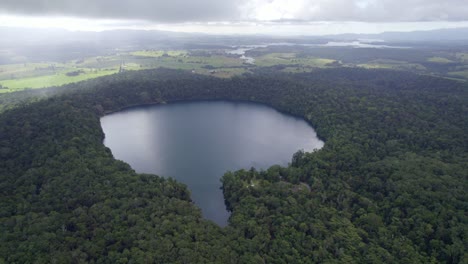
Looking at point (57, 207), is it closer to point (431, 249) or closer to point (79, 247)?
point (79, 247)

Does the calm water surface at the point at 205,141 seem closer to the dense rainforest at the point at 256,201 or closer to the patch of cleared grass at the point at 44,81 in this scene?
the dense rainforest at the point at 256,201

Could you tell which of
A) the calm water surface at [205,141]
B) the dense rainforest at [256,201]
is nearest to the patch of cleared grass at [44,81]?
the calm water surface at [205,141]

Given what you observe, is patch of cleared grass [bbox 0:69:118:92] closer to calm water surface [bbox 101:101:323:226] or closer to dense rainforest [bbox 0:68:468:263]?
calm water surface [bbox 101:101:323:226]

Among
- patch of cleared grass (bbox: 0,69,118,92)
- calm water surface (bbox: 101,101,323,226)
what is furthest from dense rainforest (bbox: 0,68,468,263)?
patch of cleared grass (bbox: 0,69,118,92)

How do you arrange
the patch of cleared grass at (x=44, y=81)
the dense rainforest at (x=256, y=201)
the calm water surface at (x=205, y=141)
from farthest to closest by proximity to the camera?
the patch of cleared grass at (x=44, y=81)
the calm water surface at (x=205, y=141)
the dense rainforest at (x=256, y=201)

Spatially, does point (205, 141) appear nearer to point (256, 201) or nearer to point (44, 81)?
point (256, 201)

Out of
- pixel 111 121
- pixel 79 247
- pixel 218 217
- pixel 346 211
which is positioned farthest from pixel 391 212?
pixel 111 121

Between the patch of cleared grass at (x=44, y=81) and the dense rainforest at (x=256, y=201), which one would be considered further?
the patch of cleared grass at (x=44, y=81)

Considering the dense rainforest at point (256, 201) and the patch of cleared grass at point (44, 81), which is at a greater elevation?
the patch of cleared grass at point (44, 81)
